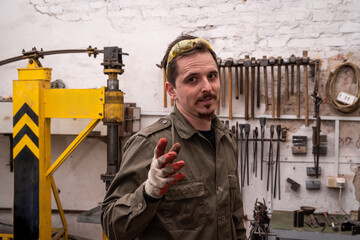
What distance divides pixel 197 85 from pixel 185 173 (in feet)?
1.21

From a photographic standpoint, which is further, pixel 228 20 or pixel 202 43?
pixel 228 20

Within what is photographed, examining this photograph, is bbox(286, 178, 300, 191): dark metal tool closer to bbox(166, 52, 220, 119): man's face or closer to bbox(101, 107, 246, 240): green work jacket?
bbox(101, 107, 246, 240): green work jacket

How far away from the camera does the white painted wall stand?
3.47m

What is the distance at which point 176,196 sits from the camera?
141 centimetres

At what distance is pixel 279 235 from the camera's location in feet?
9.17

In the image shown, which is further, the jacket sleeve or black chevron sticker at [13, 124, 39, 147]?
black chevron sticker at [13, 124, 39, 147]

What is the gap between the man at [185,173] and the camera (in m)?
1.33

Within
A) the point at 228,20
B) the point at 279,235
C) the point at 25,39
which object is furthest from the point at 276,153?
the point at 25,39

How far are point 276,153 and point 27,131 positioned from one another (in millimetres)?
2283

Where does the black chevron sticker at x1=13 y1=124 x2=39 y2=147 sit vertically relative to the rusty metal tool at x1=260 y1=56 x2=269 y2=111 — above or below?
below

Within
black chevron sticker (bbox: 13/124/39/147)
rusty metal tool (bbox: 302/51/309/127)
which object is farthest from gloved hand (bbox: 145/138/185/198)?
rusty metal tool (bbox: 302/51/309/127)

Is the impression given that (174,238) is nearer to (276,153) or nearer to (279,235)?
(279,235)

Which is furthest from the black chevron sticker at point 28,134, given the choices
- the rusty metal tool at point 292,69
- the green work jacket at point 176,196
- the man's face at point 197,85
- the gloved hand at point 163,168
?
the rusty metal tool at point 292,69

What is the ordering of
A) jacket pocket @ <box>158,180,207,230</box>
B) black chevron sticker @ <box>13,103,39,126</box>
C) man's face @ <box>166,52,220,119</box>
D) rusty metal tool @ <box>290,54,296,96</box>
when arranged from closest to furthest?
jacket pocket @ <box>158,180,207,230</box> → man's face @ <box>166,52,220,119</box> → black chevron sticker @ <box>13,103,39,126</box> → rusty metal tool @ <box>290,54,296,96</box>
